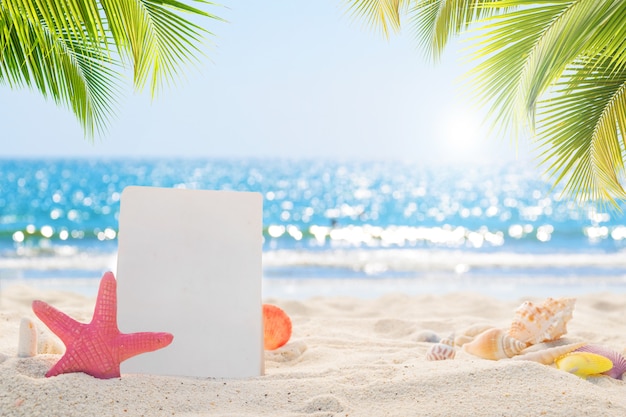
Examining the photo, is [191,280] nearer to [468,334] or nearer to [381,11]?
[468,334]

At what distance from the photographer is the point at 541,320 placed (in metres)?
3.20

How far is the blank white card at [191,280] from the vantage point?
2.60m

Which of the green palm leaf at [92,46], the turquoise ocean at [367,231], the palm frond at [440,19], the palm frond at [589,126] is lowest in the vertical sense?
the turquoise ocean at [367,231]

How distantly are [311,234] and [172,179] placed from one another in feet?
63.3

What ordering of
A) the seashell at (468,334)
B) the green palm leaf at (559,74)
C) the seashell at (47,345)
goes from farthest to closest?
Answer: the seashell at (468,334) → the seashell at (47,345) → the green palm leaf at (559,74)

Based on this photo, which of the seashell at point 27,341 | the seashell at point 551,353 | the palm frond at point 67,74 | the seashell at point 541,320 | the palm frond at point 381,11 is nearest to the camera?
the seashell at point 27,341

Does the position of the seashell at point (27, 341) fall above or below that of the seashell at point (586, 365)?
above

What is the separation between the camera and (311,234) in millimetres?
15992

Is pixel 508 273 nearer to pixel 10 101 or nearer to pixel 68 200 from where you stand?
pixel 68 200

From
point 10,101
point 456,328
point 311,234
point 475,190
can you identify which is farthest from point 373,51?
point 456,328

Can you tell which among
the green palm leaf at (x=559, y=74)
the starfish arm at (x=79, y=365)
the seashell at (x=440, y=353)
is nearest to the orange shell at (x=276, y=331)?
the seashell at (x=440, y=353)

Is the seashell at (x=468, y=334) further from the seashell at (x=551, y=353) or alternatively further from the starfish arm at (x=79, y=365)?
the starfish arm at (x=79, y=365)

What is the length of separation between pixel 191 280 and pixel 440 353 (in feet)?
4.03

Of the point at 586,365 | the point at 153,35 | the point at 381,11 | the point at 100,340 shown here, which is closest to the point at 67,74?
the point at 153,35
